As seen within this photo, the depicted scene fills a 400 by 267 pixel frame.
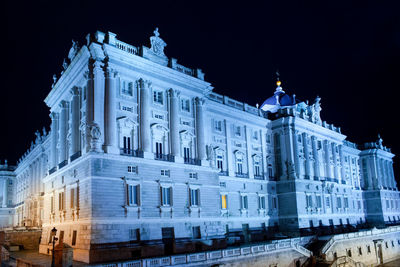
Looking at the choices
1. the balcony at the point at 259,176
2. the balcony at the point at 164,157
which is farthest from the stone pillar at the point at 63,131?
the balcony at the point at 259,176

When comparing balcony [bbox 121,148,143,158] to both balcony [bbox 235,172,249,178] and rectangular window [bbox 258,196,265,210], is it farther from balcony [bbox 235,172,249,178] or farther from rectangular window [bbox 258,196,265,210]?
rectangular window [bbox 258,196,265,210]

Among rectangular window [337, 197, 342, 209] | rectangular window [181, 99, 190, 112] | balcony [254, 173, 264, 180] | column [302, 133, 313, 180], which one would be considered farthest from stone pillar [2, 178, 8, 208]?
rectangular window [337, 197, 342, 209]

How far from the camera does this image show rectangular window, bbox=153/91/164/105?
39.0m

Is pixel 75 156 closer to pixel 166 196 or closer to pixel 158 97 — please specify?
pixel 166 196

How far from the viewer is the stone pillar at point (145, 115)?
119ft

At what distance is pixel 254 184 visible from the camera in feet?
173

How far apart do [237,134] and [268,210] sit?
38.4 feet

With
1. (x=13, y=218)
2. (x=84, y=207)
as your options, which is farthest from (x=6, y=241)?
(x=13, y=218)

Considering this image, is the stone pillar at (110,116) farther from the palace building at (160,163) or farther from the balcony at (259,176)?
the balcony at (259,176)

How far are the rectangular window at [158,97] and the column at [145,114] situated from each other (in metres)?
1.26

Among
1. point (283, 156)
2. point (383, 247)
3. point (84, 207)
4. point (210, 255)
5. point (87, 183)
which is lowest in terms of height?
point (383, 247)

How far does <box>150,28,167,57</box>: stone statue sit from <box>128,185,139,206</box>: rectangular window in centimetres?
1452

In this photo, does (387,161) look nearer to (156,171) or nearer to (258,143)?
(258,143)

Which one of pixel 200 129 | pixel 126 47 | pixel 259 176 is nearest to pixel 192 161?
pixel 200 129
